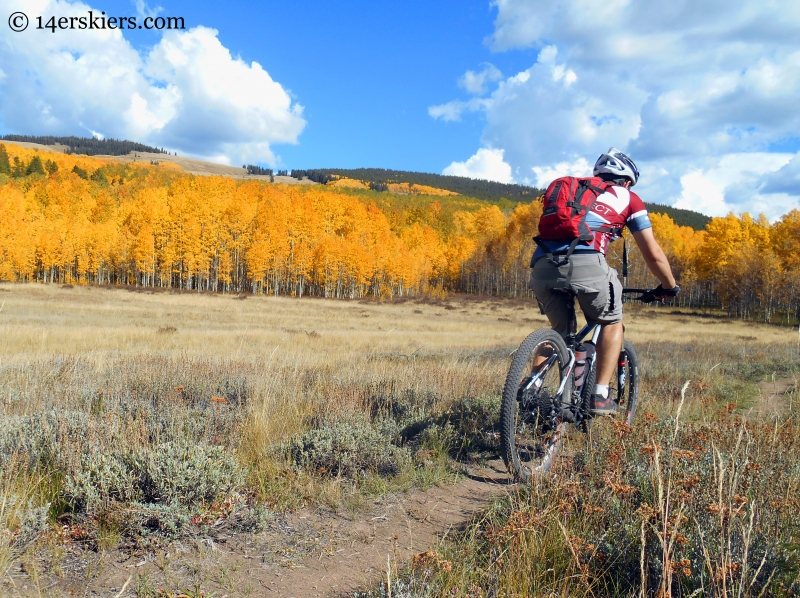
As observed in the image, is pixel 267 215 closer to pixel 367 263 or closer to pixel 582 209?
pixel 367 263

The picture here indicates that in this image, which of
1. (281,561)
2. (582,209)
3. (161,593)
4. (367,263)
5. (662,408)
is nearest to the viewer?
(161,593)

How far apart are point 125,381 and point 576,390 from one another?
184 inches

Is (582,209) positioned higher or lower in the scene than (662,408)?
higher

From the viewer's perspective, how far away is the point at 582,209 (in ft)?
11.6

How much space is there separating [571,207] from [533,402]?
140 centimetres

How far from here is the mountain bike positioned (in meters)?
3.37

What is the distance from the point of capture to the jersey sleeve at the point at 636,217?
12.2ft

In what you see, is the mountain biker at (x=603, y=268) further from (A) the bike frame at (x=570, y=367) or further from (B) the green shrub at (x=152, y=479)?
(B) the green shrub at (x=152, y=479)

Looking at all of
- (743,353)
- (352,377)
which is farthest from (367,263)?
(352,377)

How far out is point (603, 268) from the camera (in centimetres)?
371

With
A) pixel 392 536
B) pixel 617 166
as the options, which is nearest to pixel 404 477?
pixel 392 536

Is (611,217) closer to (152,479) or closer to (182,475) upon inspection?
(182,475)

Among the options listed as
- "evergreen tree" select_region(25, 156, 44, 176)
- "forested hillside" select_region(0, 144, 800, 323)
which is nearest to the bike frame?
"forested hillside" select_region(0, 144, 800, 323)

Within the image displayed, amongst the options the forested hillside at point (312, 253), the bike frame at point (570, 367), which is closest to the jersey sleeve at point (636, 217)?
the bike frame at point (570, 367)
